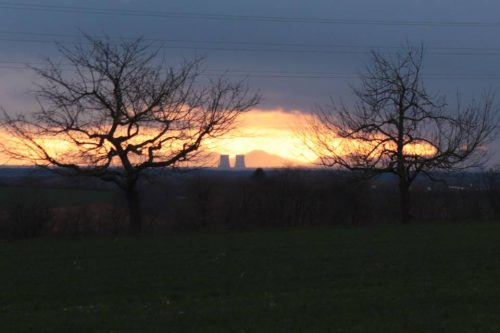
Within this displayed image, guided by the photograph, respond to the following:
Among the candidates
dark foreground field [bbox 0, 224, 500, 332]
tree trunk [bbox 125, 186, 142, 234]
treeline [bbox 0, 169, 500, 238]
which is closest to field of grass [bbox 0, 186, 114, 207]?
treeline [bbox 0, 169, 500, 238]

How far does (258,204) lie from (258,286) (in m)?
41.0

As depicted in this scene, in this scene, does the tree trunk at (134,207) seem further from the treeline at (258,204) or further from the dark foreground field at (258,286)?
the treeline at (258,204)

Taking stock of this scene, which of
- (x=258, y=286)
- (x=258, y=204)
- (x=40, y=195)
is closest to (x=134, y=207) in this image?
(x=258, y=286)

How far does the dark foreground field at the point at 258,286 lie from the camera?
7.66 metres

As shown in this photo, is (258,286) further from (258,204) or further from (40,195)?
(258,204)

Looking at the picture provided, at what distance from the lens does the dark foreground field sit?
25.1 feet

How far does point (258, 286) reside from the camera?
10.5 meters

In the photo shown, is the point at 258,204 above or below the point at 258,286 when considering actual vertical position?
above

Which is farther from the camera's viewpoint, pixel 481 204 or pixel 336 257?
pixel 481 204

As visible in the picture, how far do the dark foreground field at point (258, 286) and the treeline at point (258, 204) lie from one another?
67.2ft

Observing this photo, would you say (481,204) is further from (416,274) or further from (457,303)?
(457,303)

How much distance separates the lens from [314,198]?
50.8 meters

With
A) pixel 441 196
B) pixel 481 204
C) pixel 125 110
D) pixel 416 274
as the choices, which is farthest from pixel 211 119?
pixel 441 196

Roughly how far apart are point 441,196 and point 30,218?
89.5ft
